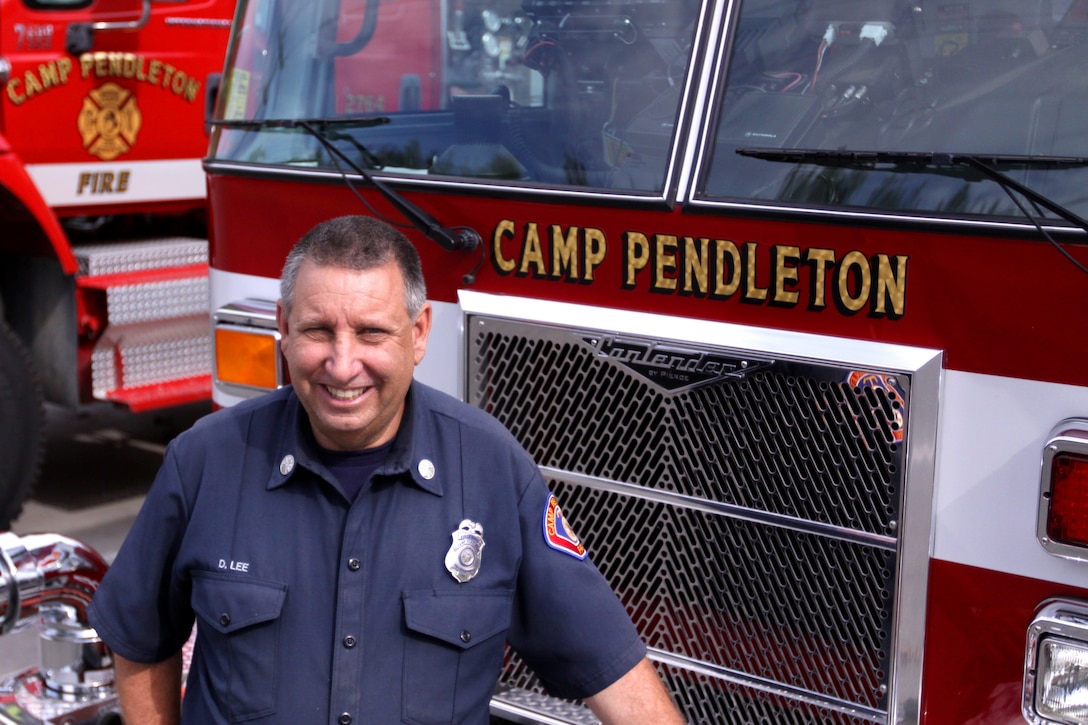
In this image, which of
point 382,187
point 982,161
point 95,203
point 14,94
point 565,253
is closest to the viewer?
point 982,161

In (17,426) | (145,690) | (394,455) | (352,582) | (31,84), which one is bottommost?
(17,426)

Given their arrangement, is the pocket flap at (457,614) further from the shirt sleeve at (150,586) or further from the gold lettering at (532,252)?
the gold lettering at (532,252)

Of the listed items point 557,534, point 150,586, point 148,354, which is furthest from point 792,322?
point 148,354

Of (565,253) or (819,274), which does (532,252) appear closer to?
(565,253)

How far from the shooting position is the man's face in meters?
1.92

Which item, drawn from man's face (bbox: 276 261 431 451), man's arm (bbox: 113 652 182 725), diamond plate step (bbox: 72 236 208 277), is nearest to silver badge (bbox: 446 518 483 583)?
man's face (bbox: 276 261 431 451)

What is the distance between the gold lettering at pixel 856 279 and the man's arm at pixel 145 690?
1308 millimetres

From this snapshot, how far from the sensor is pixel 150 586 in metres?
2.02

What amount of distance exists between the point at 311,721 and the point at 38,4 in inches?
167

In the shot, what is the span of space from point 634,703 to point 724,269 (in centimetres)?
83

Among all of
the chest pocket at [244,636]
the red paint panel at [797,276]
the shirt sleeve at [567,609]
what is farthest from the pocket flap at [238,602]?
the red paint panel at [797,276]

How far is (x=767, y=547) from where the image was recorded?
239 cm

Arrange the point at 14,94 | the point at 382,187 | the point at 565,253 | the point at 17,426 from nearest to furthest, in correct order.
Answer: the point at 565,253
the point at 382,187
the point at 17,426
the point at 14,94

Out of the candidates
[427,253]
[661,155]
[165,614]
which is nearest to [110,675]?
[165,614]
